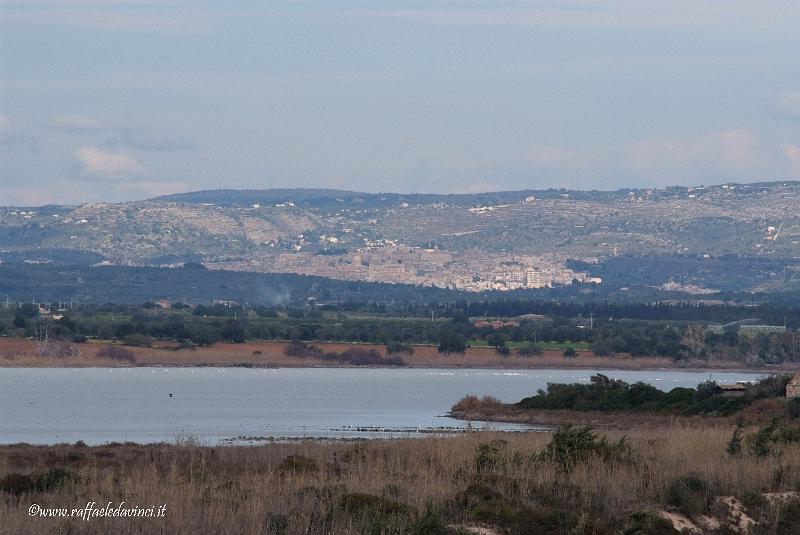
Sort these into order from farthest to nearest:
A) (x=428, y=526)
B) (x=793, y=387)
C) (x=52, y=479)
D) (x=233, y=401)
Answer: (x=233, y=401), (x=793, y=387), (x=52, y=479), (x=428, y=526)

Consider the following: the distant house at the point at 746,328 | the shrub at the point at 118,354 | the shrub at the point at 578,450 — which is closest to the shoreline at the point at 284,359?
the shrub at the point at 118,354

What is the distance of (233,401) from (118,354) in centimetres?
5346

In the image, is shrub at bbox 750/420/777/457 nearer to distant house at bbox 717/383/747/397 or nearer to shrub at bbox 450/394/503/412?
distant house at bbox 717/383/747/397

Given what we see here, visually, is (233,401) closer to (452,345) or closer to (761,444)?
(761,444)

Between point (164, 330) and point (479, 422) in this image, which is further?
point (164, 330)

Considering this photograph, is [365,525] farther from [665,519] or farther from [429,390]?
[429,390]

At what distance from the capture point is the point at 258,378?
11088cm

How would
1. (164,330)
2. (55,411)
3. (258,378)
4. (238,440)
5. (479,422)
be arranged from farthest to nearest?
1. (164,330)
2. (258,378)
3. (55,411)
4. (479,422)
5. (238,440)

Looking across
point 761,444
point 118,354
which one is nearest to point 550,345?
point 118,354

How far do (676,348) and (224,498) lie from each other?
127 meters

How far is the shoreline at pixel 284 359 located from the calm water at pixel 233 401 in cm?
150

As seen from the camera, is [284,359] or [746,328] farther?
[746,328]

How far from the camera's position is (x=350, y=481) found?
2319 centimetres

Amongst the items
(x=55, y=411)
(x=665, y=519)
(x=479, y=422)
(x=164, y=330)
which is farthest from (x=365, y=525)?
(x=164, y=330)
